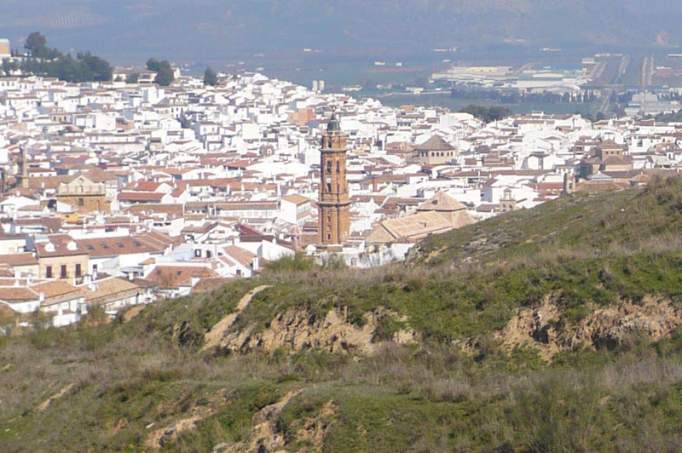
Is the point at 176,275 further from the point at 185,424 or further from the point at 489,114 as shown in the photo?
the point at 489,114

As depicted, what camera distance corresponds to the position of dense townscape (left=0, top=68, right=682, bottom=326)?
117 feet

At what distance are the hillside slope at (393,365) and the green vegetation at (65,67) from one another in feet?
295

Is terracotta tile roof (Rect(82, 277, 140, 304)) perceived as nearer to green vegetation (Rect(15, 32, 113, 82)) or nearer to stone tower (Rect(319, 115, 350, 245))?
stone tower (Rect(319, 115, 350, 245))

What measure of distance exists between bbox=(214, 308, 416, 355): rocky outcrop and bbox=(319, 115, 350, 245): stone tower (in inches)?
1060

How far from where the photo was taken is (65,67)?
106m

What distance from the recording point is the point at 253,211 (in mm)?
49188

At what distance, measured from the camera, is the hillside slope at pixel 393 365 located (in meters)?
10.0

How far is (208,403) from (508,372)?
191 centimetres

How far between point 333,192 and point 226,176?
59.7 ft

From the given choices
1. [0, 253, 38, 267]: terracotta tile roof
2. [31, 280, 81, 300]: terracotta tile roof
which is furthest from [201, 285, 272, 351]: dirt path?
[0, 253, 38, 267]: terracotta tile roof

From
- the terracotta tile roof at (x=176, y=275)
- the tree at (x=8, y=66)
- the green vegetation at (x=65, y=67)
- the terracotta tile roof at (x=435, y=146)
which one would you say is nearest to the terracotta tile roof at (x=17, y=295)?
the terracotta tile roof at (x=176, y=275)

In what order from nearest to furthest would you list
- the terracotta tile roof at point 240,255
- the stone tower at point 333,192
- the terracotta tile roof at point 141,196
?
the terracotta tile roof at point 240,255 → the stone tower at point 333,192 → the terracotta tile roof at point 141,196

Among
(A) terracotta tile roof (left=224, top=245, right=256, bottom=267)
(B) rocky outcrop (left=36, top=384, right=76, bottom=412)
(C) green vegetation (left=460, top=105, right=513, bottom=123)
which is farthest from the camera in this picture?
(C) green vegetation (left=460, top=105, right=513, bottom=123)

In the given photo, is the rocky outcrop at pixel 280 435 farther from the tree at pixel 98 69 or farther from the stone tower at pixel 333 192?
the tree at pixel 98 69
